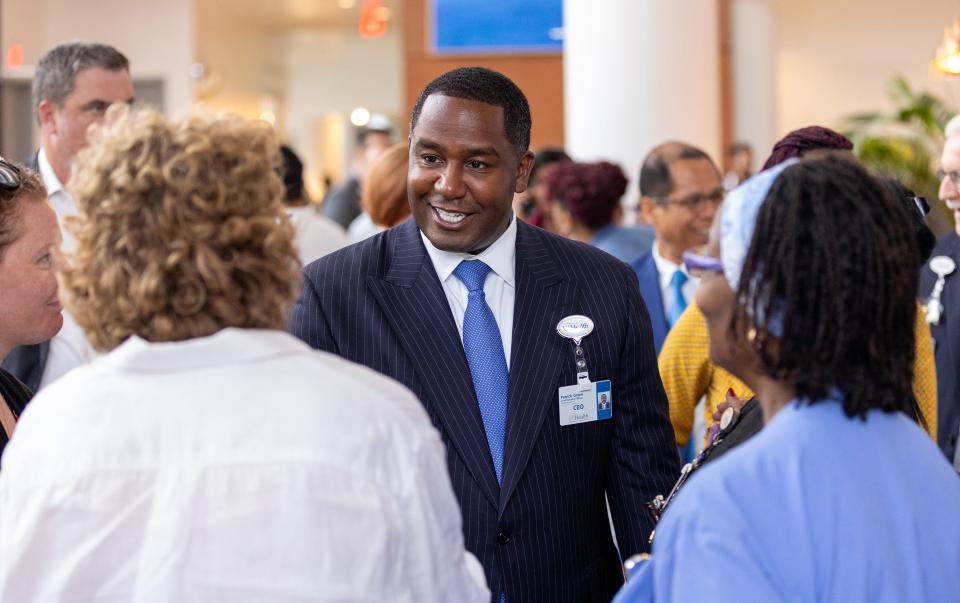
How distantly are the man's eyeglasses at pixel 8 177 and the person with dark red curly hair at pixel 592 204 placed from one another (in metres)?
2.73

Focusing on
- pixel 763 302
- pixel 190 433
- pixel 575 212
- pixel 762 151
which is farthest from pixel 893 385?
pixel 762 151

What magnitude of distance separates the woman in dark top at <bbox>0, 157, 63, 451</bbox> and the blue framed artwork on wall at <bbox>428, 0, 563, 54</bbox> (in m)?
8.22

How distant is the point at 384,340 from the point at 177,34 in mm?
12172

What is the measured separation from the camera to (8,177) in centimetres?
240

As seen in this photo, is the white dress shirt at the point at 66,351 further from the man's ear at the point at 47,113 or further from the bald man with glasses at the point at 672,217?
the bald man with glasses at the point at 672,217

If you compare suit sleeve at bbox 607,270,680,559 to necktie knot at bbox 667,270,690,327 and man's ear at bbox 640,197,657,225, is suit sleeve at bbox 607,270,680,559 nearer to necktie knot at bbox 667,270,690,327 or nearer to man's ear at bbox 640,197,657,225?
necktie knot at bbox 667,270,690,327

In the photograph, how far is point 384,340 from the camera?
2.52 m

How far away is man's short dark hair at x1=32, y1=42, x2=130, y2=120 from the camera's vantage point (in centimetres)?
400

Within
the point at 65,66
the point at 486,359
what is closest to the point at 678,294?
the point at 486,359

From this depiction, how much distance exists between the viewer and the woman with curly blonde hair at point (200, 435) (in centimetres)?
152

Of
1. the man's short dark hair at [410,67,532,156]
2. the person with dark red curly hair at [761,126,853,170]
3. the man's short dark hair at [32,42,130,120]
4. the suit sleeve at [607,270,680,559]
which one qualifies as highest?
the man's short dark hair at [32,42,130,120]

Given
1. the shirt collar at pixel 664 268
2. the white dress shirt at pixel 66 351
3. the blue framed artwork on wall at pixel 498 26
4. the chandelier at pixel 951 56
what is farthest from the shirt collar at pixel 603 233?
the blue framed artwork on wall at pixel 498 26

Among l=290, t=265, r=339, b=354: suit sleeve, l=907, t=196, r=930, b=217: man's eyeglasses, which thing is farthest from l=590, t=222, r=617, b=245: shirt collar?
l=290, t=265, r=339, b=354: suit sleeve

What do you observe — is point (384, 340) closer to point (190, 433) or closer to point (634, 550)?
point (634, 550)
